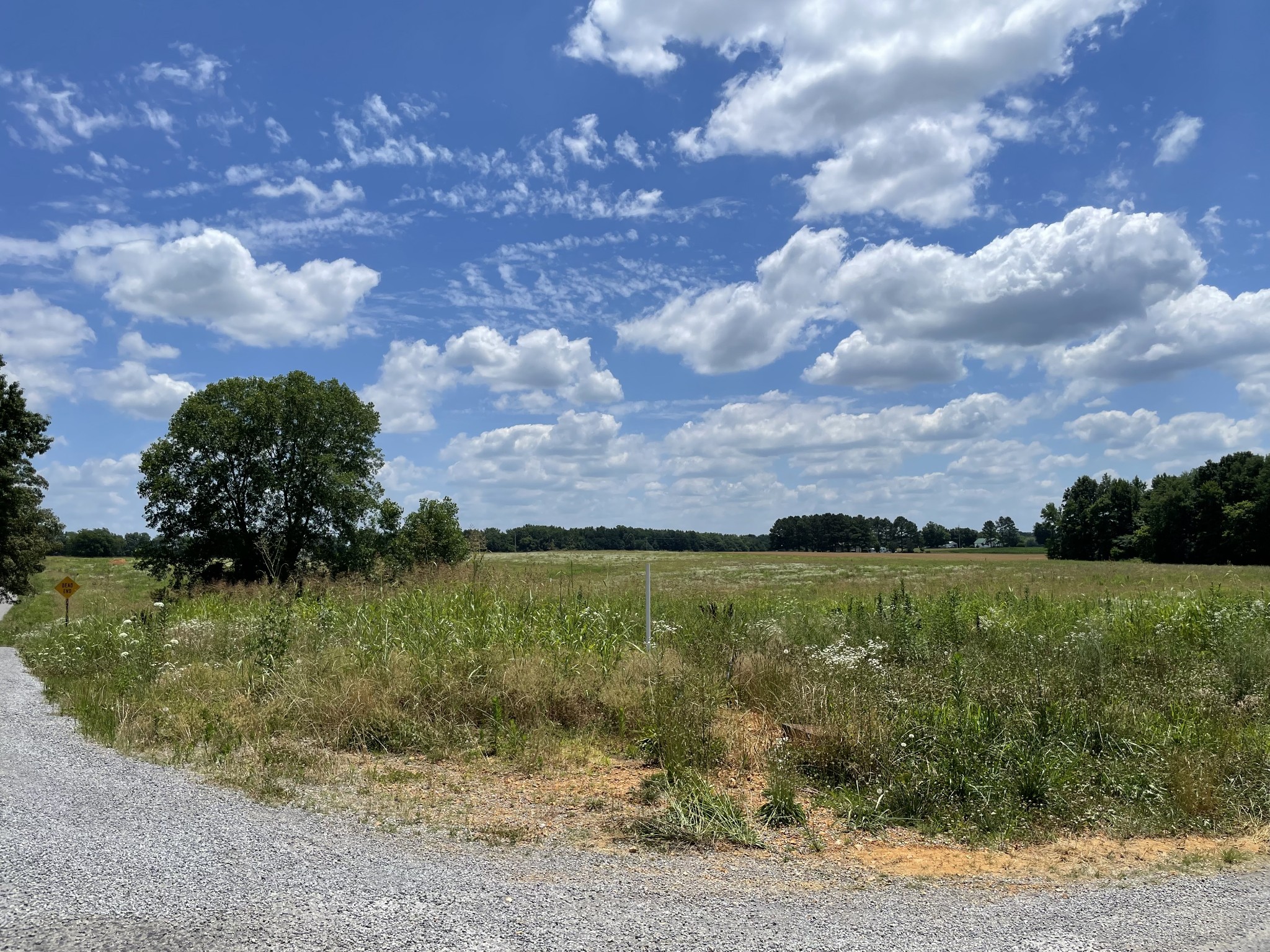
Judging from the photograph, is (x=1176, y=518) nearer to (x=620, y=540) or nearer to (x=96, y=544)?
(x=620, y=540)

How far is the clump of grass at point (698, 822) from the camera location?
5492 mm

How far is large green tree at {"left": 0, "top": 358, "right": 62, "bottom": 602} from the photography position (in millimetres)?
32094

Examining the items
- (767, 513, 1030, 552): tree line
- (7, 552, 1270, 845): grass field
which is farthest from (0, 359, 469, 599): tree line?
(767, 513, 1030, 552): tree line

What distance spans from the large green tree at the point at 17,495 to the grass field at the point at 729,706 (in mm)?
23921

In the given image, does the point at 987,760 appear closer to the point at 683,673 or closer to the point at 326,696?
the point at 683,673

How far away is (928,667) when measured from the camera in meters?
9.54

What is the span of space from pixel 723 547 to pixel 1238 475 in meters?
53.9

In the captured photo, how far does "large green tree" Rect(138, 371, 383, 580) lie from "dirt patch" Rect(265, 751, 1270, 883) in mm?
29824

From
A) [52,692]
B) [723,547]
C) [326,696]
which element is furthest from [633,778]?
[723,547]

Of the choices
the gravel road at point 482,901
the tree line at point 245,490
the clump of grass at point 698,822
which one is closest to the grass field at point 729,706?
the clump of grass at point 698,822

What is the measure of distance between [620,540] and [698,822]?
263 feet

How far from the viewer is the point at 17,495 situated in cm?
3238

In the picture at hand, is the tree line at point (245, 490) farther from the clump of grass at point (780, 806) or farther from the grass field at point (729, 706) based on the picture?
the clump of grass at point (780, 806)

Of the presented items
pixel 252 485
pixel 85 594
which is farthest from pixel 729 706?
pixel 85 594
